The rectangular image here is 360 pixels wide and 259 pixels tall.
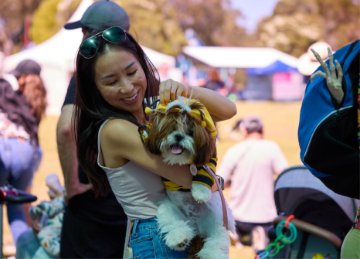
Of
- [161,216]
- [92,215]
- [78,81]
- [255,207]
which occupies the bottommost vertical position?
[255,207]

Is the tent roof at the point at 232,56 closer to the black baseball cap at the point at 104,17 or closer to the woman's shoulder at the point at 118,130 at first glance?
the black baseball cap at the point at 104,17

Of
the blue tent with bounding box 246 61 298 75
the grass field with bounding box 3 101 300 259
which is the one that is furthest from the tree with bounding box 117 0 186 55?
the grass field with bounding box 3 101 300 259

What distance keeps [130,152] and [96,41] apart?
0.46 metres

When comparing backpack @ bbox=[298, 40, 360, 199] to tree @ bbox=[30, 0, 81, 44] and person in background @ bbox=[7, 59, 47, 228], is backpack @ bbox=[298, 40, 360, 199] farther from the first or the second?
tree @ bbox=[30, 0, 81, 44]

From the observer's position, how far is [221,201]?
2.44 metres

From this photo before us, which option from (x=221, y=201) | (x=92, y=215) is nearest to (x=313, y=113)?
(x=221, y=201)

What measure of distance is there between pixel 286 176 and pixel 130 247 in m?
1.91

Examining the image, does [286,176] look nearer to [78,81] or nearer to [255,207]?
[78,81]

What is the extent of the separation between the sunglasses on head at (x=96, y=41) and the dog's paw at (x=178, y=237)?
74 cm

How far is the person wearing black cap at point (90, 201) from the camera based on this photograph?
3.29 meters

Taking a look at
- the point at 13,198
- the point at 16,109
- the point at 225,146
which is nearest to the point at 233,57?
the point at 225,146

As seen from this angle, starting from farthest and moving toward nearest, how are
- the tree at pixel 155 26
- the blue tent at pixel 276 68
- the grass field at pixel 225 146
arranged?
1. the tree at pixel 155 26
2. the blue tent at pixel 276 68
3. the grass field at pixel 225 146

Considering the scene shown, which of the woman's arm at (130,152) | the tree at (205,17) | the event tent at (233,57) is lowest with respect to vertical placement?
the woman's arm at (130,152)

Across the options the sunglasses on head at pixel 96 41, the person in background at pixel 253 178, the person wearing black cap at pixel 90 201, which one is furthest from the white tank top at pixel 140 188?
the person in background at pixel 253 178
